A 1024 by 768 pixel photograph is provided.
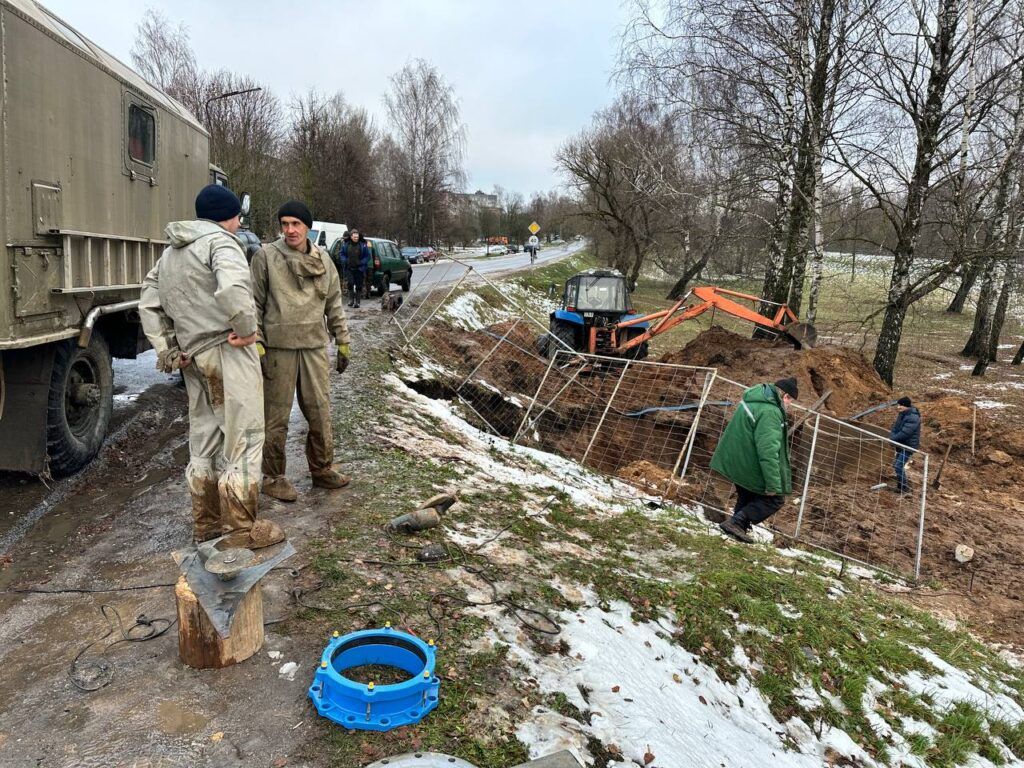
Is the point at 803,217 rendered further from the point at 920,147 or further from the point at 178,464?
the point at 178,464

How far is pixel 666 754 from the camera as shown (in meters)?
2.68

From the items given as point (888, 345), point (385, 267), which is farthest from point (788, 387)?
point (385, 267)

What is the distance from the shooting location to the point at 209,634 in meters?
2.67

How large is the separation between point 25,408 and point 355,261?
1098 cm

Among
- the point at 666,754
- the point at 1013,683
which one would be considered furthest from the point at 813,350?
the point at 666,754

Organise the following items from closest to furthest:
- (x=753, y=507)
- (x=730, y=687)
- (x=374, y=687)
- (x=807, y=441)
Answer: (x=374, y=687) → (x=730, y=687) → (x=753, y=507) → (x=807, y=441)

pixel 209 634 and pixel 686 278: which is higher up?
pixel 686 278

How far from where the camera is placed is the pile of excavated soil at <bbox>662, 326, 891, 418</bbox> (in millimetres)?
11000

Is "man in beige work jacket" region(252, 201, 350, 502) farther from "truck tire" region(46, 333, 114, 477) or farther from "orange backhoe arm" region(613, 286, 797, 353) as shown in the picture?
"orange backhoe arm" region(613, 286, 797, 353)

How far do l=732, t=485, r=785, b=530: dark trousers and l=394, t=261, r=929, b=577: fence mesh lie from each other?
Answer: 407 mm

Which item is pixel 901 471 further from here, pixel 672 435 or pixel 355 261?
pixel 355 261

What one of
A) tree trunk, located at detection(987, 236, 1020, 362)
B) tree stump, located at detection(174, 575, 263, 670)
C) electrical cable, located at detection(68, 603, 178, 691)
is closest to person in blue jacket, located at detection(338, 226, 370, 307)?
electrical cable, located at detection(68, 603, 178, 691)

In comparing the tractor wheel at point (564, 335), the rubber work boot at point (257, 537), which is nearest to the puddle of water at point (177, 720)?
the rubber work boot at point (257, 537)

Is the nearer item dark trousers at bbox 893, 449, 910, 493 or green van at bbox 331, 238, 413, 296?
dark trousers at bbox 893, 449, 910, 493
